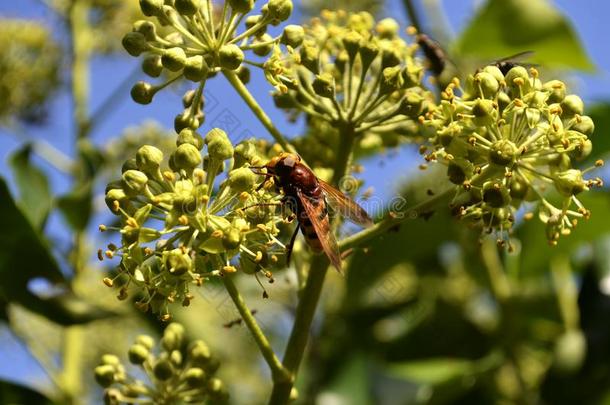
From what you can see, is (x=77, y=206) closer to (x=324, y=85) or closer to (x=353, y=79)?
(x=353, y=79)

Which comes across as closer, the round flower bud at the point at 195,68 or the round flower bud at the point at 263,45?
the round flower bud at the point at 195,68

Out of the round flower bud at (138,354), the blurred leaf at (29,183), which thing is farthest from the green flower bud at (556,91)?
the blurred leaf at (29,183)

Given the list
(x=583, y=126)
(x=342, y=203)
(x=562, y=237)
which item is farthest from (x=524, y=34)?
(x=342, y=203)

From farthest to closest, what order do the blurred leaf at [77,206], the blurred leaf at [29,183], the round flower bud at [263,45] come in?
the blurred leaf at [77,206] → the blurred leaf at [29,183] → the round flower bud at [263,45]

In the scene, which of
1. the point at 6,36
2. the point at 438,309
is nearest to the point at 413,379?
the point at 438,309

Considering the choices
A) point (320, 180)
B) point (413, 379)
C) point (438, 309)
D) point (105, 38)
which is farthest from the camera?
point (105, 38)

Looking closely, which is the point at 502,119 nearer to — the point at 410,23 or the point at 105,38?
the point at 410,23

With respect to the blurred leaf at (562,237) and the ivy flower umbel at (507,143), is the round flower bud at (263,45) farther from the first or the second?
the blurred leaf at (562,237)
